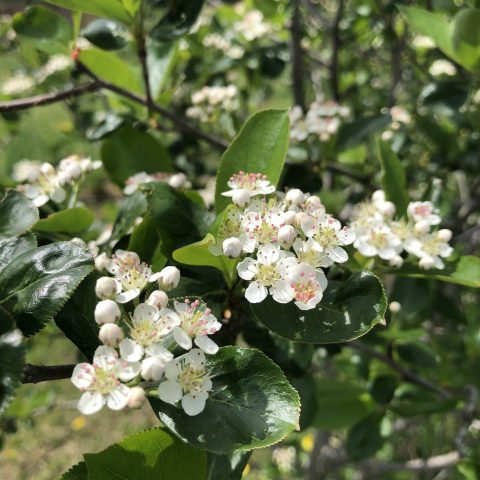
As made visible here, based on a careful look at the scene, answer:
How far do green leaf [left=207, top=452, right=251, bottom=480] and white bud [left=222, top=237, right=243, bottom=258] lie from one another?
0.30m

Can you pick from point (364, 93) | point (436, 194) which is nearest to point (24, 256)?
point (436, 194)

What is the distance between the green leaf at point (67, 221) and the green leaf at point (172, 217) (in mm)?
154

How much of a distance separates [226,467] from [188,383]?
0.22 m

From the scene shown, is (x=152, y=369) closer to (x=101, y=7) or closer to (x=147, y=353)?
(x=147, y=353)

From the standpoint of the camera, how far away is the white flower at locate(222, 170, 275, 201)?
888mm

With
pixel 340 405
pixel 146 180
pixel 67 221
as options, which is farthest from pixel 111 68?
pixel 340 405

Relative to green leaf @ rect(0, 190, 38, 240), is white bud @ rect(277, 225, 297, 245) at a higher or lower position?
higher

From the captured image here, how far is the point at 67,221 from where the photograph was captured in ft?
3.25

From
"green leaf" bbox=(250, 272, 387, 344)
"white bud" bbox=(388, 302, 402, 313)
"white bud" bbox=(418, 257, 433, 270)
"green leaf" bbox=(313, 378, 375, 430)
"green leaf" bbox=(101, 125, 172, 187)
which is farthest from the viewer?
"green leaf" bbox=(313, 378, 375, 430)

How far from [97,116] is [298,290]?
4.42 feet

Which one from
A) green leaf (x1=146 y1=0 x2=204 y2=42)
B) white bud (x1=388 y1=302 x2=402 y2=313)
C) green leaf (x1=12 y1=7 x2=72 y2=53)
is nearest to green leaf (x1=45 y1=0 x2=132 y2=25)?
green leaf (x1=146 y1=0 x2=204 y2=42)

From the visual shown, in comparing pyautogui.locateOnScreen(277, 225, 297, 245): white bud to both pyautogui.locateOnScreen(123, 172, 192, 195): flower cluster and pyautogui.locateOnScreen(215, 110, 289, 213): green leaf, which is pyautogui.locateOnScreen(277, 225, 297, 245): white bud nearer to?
pyautogui.locateOnScreen(215, 110, 289, 213): green leaf

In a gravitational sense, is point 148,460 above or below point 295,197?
below

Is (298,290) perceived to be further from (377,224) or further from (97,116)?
(97,116)
